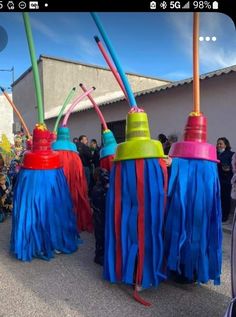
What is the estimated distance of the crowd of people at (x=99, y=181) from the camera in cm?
322

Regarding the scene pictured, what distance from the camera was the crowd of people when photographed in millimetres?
3221

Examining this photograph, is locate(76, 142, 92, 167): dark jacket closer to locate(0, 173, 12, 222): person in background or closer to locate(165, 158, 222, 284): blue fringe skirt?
locate(0, 173, 12, 222): person in background

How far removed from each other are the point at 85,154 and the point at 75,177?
2220 mm

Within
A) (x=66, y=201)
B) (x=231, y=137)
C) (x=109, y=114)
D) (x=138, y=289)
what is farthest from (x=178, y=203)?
(x=109, y=114)

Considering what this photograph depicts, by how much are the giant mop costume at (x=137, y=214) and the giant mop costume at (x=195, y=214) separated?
→ 95mm

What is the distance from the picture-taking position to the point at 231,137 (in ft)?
18.4

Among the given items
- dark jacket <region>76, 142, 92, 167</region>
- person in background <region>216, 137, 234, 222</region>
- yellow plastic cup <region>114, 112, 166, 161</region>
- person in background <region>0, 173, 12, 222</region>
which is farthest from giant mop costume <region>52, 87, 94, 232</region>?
dark jacket <region>76, 142, 92, 167</region>

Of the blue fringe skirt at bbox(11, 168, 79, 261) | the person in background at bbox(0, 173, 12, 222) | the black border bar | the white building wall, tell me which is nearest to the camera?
the black border bar

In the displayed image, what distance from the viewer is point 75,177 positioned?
4309mm

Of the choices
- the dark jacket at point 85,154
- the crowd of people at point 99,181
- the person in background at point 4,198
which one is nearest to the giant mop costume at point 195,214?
the crowd of people at point 99,181
